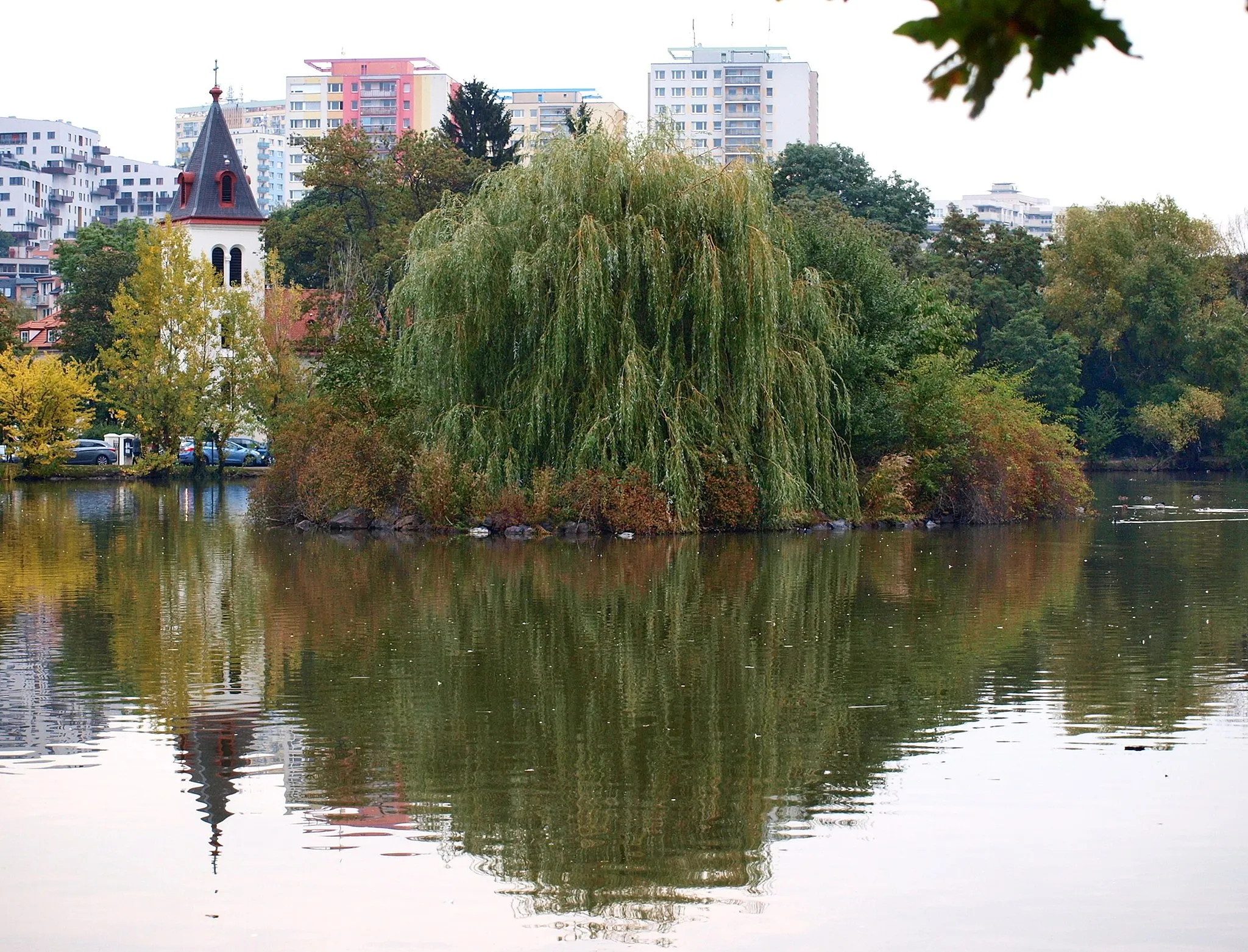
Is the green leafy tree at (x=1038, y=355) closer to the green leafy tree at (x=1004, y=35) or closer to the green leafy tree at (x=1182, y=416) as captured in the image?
the green leafy tree at (x=1182, y=416)

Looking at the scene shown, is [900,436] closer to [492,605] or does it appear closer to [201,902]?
[492,605]

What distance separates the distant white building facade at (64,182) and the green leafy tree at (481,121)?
10397 cm

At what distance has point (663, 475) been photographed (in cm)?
3019

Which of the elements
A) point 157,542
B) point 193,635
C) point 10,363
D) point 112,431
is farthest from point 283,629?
point 112,431

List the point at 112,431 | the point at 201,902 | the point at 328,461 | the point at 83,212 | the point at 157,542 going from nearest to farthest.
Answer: the point at 201,902, the point at 157,542, the point at 328,461, the point at 112,431, the point at 83,212

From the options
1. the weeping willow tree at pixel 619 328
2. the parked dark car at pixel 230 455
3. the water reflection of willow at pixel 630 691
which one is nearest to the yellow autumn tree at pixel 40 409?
the parked dark car at pixel 230 455

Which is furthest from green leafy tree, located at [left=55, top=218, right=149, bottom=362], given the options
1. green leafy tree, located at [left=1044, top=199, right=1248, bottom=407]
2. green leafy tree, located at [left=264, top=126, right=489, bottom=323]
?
green leafy tree, located at [left=1044, top=199, right=1248, bottom=407]

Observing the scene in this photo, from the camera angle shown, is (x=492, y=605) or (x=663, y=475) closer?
(x=492, y=605)

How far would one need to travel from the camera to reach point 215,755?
1116 cm

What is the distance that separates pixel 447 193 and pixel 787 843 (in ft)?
88.0

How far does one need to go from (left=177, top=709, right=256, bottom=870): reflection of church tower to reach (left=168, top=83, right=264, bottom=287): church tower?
5642 centimetres

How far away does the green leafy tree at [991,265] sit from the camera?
67.9 metres

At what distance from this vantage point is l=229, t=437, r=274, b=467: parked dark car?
6203 cm

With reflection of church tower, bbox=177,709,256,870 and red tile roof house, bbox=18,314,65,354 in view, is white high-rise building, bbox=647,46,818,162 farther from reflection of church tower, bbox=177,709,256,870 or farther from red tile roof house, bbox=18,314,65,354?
reflection of church tower, bbox=177,709,256,870
